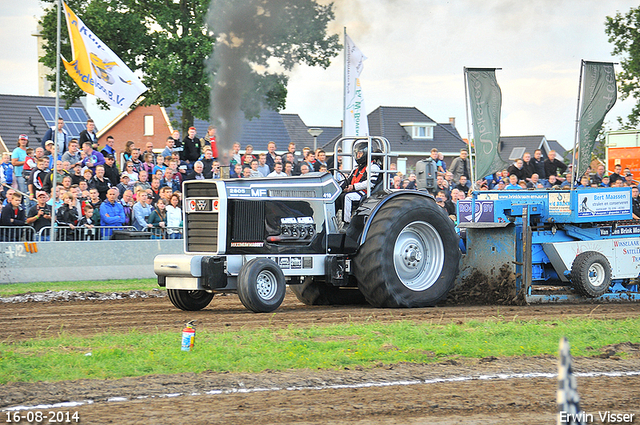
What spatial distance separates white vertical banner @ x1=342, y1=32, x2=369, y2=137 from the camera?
19.6 meters

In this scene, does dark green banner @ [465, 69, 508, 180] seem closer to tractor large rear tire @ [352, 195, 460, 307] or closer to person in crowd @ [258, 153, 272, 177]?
person in crowd @ [258, 153, 272, 177]

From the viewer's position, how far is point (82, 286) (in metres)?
14.2

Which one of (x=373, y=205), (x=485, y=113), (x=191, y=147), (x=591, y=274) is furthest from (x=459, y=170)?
(x=373, y=205)

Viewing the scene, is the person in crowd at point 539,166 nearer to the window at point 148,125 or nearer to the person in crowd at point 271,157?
the person in crowd at point 271,157

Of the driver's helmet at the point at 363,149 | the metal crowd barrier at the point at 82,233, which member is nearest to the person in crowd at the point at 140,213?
the metal crowd barrier at the point at 82,233

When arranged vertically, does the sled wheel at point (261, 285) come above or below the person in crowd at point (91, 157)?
below

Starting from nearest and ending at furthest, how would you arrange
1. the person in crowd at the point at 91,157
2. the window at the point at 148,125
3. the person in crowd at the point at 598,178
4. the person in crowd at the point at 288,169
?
the person in crowd at the point at 91,157 < the person in crowd at the point at 288,169 < the person in crowd at the point at 598,178 < the window at the point at 148,125

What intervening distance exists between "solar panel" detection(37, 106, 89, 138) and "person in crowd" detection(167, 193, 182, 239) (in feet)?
89.0

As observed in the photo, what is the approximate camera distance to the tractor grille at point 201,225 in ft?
33.1

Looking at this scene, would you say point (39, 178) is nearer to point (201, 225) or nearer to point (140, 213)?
point (140, 213)

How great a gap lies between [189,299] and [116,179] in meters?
7.00

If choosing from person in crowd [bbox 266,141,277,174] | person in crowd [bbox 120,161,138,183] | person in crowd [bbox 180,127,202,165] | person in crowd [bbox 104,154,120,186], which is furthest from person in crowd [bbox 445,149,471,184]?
person in crowd [bbox 104,154,120,186]

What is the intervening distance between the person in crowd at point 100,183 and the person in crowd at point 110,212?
0.69 metres

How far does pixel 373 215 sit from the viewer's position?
1059cm
